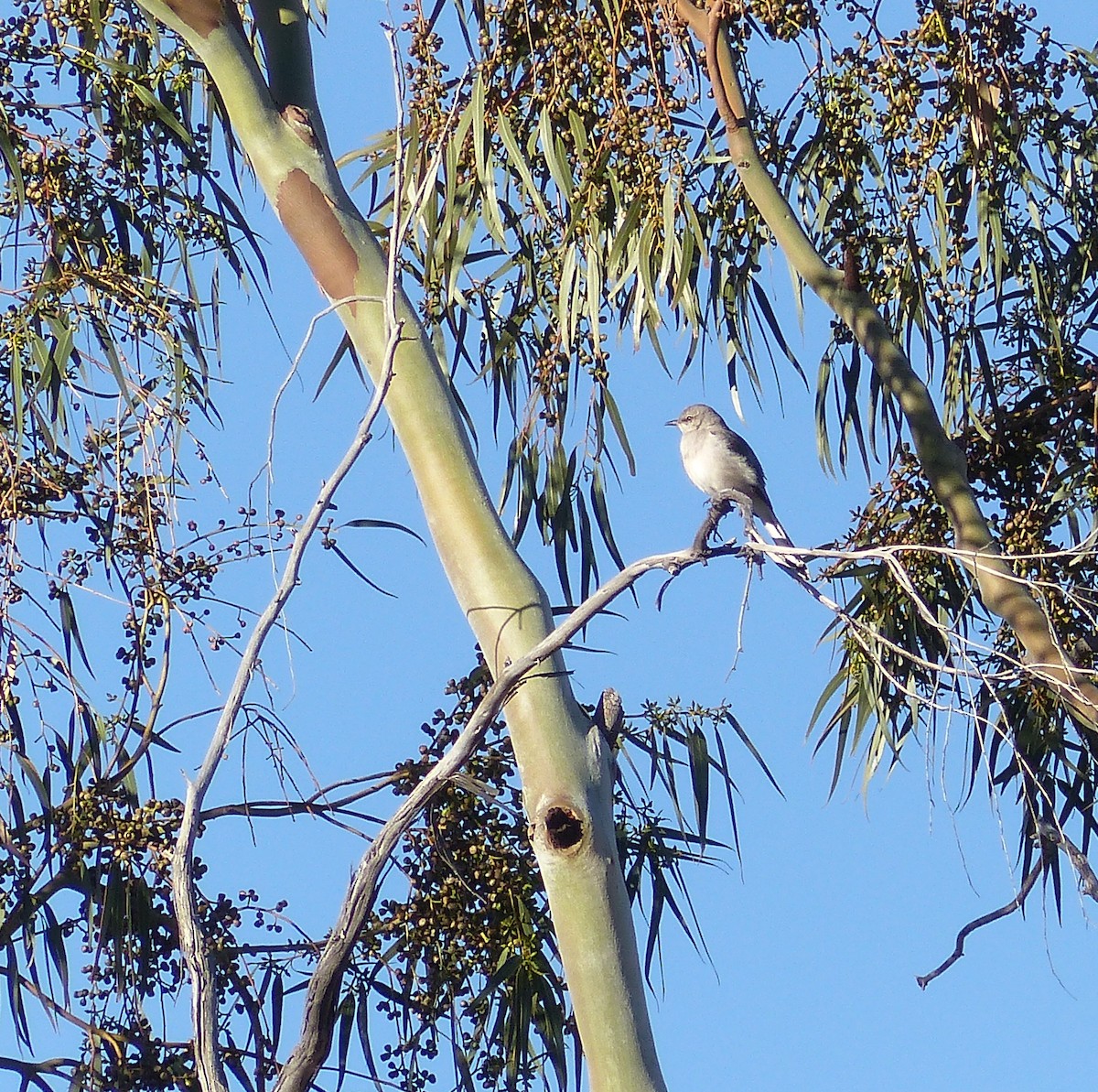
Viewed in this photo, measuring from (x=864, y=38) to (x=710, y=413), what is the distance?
138 centimetres

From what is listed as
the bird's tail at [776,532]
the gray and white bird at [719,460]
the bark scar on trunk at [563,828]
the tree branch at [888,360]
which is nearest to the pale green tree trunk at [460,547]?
the bark scar on trunk at [563,828]

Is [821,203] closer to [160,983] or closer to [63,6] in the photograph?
[63,6]

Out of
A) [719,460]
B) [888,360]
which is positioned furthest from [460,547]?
[719,460]

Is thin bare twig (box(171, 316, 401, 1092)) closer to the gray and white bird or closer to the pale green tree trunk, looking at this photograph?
the pale green tree trunk

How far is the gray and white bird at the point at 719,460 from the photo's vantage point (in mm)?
4008

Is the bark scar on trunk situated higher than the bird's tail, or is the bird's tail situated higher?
the bird's tail

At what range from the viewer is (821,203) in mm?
3732

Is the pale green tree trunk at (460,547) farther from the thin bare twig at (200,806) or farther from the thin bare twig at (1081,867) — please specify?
the thin bare twig at (1081,867)

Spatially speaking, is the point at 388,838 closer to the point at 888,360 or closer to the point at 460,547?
the point at 460,547

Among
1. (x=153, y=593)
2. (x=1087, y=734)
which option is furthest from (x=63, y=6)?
(x=1087, y=734)

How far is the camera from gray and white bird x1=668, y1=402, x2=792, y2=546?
158 inches

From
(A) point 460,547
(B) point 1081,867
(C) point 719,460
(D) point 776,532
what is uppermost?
(C) point 719,460

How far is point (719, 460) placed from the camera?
13.3ft

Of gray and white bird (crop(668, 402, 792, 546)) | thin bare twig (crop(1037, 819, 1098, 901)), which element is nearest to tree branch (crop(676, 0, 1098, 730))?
thin bare twig (crop(1037, 819, 1098, 901))
